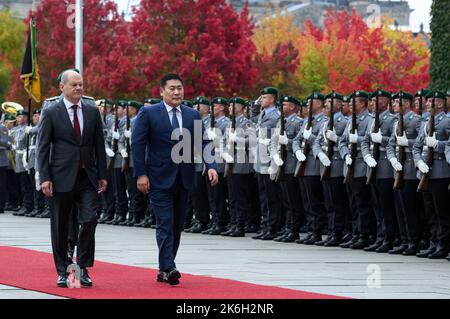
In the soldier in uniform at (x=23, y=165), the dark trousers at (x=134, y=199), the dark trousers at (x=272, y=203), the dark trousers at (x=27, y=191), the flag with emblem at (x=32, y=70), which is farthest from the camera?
the flag with emblem at (x=32, y=70)

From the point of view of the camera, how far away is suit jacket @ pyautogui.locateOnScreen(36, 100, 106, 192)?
1240 cm

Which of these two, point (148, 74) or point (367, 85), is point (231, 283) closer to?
point (148, 74)

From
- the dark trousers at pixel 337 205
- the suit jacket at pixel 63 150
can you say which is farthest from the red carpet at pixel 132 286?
the dark trousers at pixel 337 205

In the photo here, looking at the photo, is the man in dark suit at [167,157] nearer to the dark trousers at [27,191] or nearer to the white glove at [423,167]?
the white glove at [423,167]

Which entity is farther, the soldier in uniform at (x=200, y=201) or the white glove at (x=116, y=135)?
the white glove at (x=116, y=135)

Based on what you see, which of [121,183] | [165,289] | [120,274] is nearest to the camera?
[165,289]

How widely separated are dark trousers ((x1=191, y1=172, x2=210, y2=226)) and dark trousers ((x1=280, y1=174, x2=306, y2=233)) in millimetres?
2287

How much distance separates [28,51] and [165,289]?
16743 millimetres

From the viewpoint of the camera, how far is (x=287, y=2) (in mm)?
136625

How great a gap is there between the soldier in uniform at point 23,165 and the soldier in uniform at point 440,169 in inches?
473

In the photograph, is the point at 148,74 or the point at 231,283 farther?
the point at 148,74

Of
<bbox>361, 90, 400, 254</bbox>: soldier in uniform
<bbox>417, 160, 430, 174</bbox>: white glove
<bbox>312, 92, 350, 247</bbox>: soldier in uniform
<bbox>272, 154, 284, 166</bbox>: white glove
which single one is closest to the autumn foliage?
<bbox>272, 154, 284, 166</bbox>: white glove

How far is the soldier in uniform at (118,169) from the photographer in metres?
23.1
